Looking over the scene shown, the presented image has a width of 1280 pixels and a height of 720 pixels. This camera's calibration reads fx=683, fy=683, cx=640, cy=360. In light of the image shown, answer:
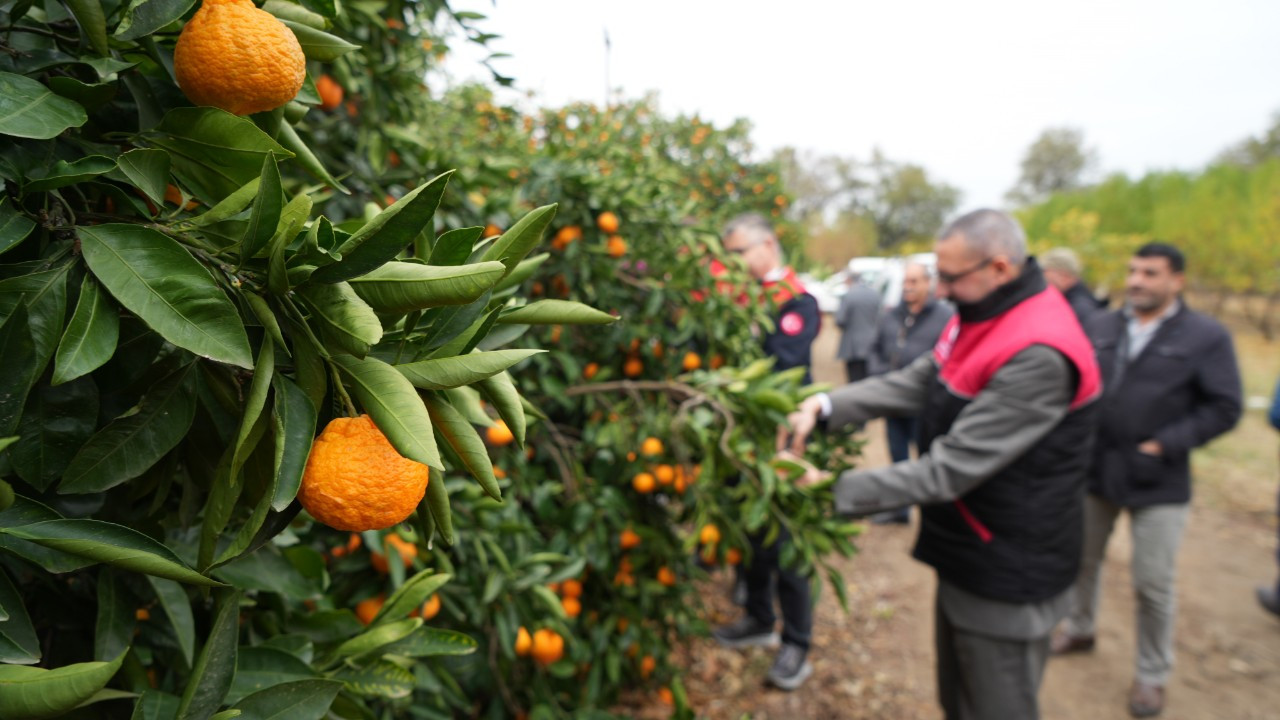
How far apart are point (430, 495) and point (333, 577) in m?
0.87

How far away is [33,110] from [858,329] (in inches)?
242

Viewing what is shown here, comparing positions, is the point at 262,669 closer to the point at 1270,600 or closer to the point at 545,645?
the point at 545,645

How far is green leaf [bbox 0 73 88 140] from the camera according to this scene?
19.0 inches

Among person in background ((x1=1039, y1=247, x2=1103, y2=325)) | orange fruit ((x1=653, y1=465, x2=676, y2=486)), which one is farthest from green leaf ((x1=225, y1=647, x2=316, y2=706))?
person in background ((x1=1039, y1=247, x2=1103, y2=325))

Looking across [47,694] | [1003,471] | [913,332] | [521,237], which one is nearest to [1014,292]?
[1003,471]

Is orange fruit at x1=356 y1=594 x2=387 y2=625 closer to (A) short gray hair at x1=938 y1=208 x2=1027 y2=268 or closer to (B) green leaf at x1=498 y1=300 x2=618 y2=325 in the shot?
(B) green leaf at x1=498 y1=300 x2=618 y2=325

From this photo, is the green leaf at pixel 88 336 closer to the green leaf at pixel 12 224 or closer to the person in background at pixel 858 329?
the green leaf at pixel 12 224

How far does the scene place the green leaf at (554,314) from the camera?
0.69 m

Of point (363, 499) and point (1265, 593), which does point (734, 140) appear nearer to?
point (1265, 593)

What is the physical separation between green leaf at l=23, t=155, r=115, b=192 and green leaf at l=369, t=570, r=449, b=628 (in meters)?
0.55

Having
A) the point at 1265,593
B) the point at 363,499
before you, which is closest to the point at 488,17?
the point at 363,499

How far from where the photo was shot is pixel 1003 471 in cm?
210

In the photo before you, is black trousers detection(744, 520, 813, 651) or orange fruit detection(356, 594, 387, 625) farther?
black trousers detection(744, 520, 813, 651)

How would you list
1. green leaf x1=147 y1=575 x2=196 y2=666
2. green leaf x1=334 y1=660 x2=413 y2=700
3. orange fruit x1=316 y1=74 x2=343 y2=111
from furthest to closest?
orange fruit x1=316 y1=74 x2=343 y2=111
green leaf x1=334 y1=660 x2=413 y2=700
green leaf x1=147 y1=575 x2=196 y2=666
